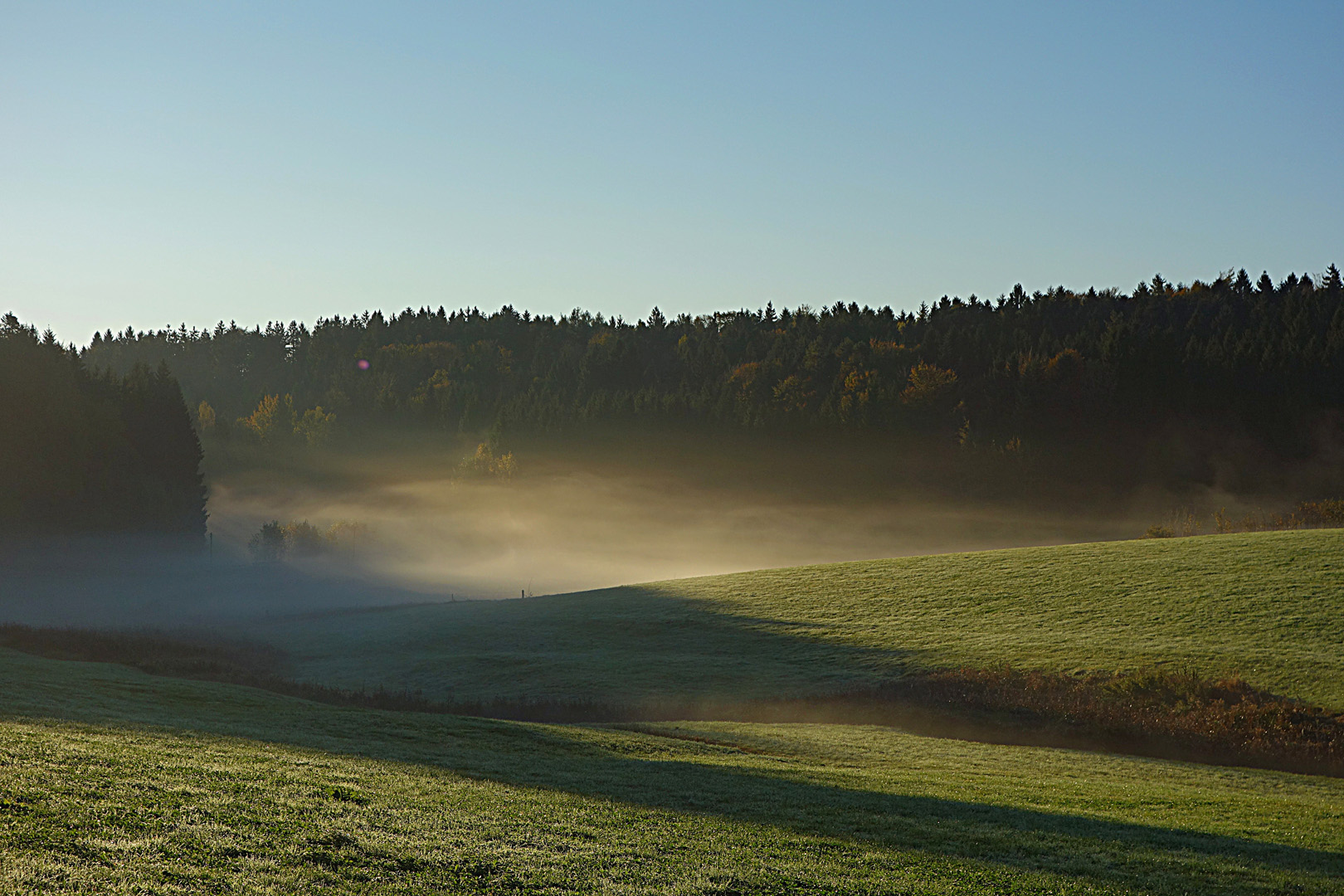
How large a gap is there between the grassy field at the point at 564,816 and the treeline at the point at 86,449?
73515mm

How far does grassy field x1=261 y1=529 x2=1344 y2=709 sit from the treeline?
45.0 meters

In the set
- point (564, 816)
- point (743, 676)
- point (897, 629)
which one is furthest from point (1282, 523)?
point (564, 816)

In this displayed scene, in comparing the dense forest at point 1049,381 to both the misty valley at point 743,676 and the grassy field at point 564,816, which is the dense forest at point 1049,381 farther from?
the grassy field at point 564,816

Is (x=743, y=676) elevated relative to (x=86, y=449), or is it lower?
lower

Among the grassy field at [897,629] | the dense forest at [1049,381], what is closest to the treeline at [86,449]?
the grassy field at [897,629]

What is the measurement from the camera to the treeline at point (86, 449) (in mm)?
82688

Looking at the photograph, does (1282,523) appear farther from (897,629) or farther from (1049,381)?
(1049,381)

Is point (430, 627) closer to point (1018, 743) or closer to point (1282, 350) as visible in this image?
point (1018, 743)

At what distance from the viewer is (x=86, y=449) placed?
291 ft

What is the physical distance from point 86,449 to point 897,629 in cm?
7992

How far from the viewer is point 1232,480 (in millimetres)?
123000

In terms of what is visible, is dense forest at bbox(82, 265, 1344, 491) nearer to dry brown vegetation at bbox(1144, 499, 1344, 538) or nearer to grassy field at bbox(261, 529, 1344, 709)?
dry brown vegetation at bbox(1144, 499, 1344, 538)

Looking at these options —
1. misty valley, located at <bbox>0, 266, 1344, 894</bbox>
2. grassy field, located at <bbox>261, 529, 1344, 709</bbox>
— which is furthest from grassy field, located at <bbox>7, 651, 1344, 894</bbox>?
grassy field, located at <bbox>261, 529, 1344, 709</bbox>

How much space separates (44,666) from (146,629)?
1159 inches
